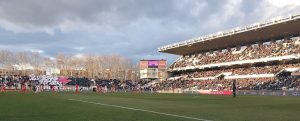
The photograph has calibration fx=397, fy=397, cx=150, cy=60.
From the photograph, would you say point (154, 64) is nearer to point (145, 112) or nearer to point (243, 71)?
point (243, 71)

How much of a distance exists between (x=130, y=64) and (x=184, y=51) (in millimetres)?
63031

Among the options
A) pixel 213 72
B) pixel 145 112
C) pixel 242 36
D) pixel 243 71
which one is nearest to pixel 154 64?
pixel 213 72

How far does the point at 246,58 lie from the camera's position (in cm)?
8488

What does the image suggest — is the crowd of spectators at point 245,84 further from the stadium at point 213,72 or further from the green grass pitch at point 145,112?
the green grass pitch at point 145,112

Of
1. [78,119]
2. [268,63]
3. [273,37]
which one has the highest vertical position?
[273,37]

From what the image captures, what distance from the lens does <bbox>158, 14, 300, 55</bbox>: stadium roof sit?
72000mm

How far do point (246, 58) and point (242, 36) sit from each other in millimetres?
4988

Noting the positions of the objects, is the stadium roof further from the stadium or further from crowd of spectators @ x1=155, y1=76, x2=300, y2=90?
crowd of spectators @ x1=155, y1=76, x2=300, y2=90

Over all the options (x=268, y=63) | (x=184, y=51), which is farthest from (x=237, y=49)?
(x=184, y=51)

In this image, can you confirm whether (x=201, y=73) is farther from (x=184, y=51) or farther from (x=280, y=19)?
(x=280, y=19)

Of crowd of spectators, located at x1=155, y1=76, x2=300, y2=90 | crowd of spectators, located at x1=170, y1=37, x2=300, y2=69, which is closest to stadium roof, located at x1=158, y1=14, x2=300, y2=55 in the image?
crowd of spectators, located at x1=170, y1=37, x2=300, y2=69

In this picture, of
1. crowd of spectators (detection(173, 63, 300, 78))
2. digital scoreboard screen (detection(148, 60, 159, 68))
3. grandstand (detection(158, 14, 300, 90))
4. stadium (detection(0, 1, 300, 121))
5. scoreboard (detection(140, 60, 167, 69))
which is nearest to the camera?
stadium (detection(0, 1, 300, 121))

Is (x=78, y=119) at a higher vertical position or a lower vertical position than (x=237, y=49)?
lower

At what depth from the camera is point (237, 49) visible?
94.8 metres
